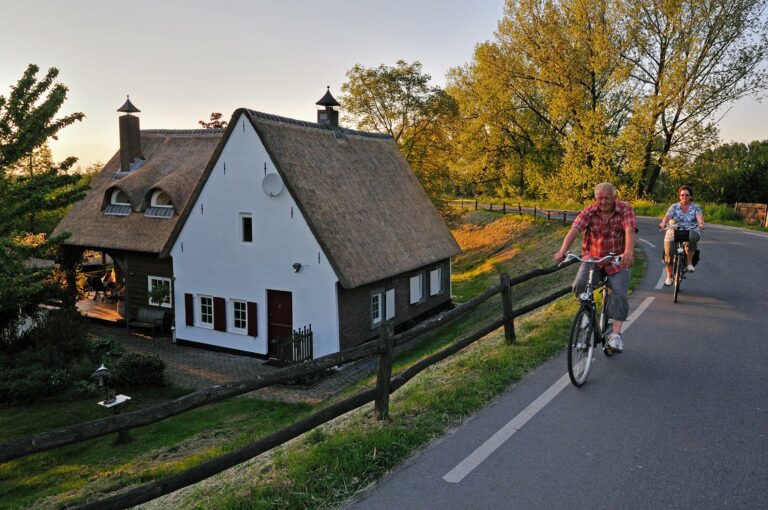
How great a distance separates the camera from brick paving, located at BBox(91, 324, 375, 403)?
15.2 metres

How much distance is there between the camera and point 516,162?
127 ft

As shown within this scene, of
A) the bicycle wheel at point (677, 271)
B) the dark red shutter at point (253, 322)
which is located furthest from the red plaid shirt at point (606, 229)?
the dark red shutter at point (253, 322)

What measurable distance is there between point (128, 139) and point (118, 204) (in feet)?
14.0

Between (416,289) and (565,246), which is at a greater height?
(565,246)

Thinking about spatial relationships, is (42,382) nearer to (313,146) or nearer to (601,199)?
(313,146)

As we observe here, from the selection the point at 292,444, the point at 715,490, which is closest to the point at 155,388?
the point at 292,444

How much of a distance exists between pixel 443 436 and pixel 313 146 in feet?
51.4

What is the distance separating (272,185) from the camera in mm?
17734

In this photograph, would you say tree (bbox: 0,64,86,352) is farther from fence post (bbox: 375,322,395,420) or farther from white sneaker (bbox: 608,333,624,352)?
white sneaker (bbox: 608,333,624,352)

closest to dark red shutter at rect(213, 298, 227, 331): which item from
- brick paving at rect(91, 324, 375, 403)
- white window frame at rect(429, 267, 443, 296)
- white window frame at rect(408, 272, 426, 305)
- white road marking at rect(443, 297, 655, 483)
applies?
brick paving at rect(91, 324, 375, 403)

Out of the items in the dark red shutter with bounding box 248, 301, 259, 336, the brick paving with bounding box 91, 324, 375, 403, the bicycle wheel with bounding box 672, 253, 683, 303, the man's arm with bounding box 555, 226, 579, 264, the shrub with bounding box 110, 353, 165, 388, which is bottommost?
the brick paving with bounding box 91, 324, 375, 403

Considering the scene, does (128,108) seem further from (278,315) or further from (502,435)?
(502,435)

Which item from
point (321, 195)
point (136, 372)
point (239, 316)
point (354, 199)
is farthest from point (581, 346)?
point (239, 316)

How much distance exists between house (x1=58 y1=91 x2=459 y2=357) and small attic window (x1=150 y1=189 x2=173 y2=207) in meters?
0.05
